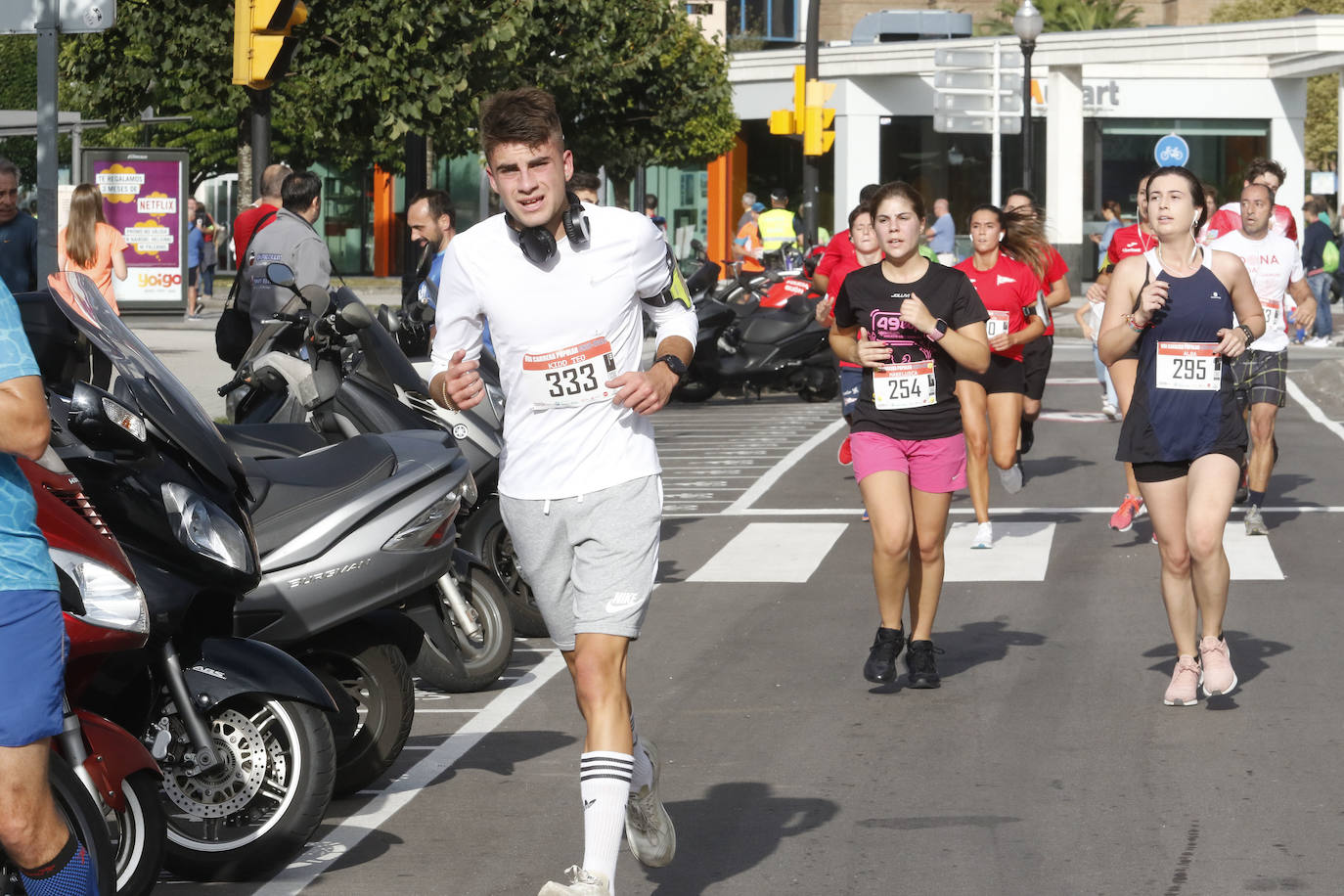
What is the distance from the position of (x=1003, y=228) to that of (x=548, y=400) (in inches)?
281

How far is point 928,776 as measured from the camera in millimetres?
6570

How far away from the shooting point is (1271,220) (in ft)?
40.2

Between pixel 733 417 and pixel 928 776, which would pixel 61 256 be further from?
pixel 928 776

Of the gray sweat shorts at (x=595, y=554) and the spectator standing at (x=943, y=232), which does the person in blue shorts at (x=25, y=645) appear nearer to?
the gray sweat shorts at (x=595, y=554)

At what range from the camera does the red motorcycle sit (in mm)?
4352

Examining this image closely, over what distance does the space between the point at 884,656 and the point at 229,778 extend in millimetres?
3140

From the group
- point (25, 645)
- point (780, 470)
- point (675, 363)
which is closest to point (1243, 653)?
point (675, 363)

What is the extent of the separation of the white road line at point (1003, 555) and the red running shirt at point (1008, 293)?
1036 millimetres

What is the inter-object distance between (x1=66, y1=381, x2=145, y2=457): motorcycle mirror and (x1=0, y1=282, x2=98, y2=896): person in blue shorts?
76cm

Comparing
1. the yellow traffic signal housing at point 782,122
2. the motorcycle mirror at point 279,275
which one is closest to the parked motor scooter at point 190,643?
the motorcycle mirror at point 279,275

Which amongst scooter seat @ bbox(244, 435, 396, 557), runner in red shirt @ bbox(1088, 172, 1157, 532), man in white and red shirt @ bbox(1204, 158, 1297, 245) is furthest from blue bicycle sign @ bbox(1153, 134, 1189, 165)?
scooter seat @ bbox(244, 435, 396, 557)

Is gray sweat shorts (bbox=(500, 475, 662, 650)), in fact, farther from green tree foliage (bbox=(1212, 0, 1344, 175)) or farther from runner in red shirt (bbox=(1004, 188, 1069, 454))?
green tree foliage (bbox=(1212, 0, 1344, 175))

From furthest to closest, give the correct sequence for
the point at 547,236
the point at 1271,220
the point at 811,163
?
the point at 811,163 < the point at 1271,220 < the point at 547,236

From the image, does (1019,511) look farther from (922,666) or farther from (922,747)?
(922,747)
